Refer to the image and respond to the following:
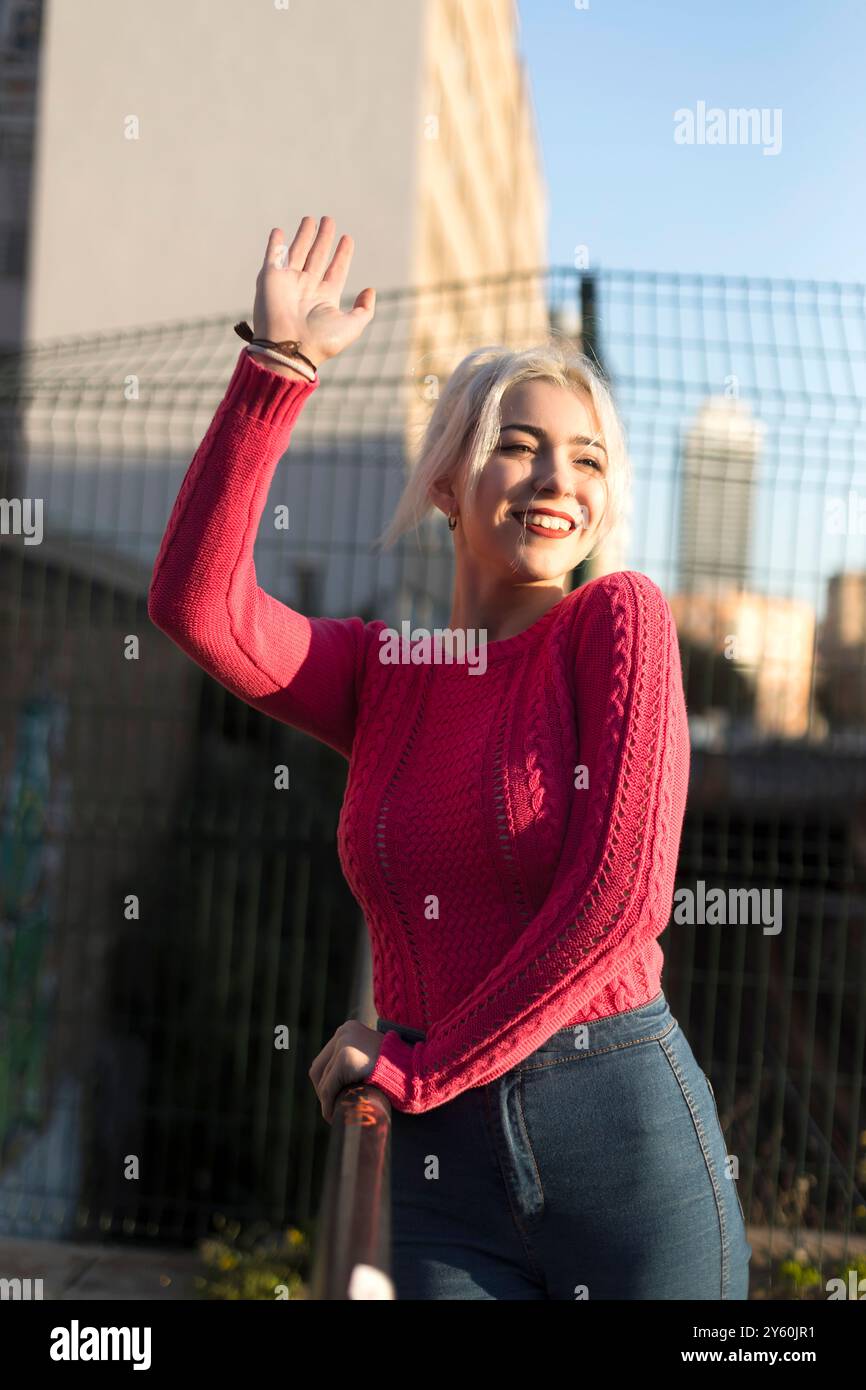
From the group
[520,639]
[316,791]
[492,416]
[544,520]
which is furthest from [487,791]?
[316,791]

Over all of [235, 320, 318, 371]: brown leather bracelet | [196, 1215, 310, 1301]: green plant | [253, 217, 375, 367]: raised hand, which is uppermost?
[253, 217, 375, 367]: raised hand

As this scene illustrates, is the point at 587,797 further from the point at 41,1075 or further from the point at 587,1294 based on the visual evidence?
the point at 41,1075

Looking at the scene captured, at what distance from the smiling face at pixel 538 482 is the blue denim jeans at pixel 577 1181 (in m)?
0.52

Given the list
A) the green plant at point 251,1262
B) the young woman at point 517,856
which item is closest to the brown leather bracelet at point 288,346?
the young woman at point 517,856

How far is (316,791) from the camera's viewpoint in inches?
183

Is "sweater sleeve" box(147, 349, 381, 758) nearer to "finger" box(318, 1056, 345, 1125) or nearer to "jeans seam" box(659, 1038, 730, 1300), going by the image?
"finger" box(318, 1056, 345, 1125)

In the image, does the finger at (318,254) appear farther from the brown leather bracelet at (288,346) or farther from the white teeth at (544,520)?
the white teeth at (544,520)

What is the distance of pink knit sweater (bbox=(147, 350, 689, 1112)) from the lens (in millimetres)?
1247

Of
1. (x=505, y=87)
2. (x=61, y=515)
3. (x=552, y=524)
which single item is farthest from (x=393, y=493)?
(x=505, y=87)

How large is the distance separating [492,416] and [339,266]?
0.23m

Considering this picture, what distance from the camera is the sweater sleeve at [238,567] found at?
1.37 metres

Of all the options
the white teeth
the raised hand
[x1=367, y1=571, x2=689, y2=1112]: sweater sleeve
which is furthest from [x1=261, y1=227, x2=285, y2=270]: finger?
[x1=367, y1=571, x2=689, y2=1112]: sweater sleeve

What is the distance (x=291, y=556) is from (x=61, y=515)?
1165 mm

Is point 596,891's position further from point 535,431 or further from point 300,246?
point 300,246
